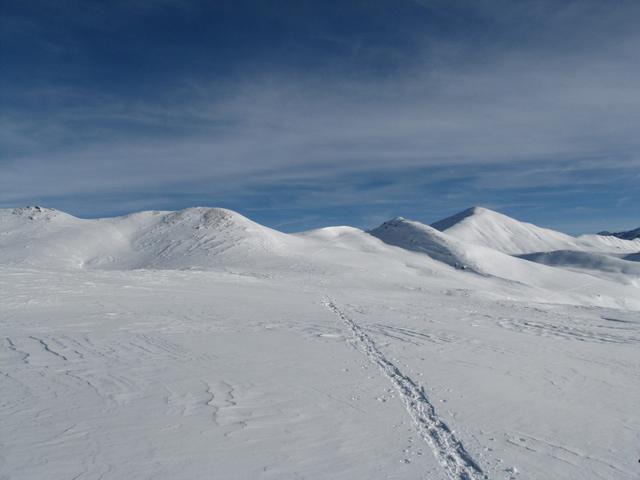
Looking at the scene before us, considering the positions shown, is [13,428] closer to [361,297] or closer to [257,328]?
[257,328]

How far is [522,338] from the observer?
1772cm

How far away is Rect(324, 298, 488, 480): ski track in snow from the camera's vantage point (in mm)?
6770

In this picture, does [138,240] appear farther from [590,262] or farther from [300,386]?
[590,262]

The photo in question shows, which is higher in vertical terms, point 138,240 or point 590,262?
point 590,262

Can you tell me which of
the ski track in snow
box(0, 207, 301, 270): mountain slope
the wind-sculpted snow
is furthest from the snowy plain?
the wind-sculpted snow

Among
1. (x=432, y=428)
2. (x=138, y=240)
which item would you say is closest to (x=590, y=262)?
(x=138, y=240)

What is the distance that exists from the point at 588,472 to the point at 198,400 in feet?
21.5

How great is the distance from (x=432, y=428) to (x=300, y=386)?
125 inches

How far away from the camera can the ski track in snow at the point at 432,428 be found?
22.2 feet

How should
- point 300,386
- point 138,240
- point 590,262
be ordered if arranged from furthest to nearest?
point 590,262 → point 138,240 → point 300,386

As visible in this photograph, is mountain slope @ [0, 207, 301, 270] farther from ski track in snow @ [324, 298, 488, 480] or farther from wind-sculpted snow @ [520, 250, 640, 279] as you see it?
wind-sculpted snow @ [520, 250, 640, 279]

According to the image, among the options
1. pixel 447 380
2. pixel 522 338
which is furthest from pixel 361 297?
pixel 447 380

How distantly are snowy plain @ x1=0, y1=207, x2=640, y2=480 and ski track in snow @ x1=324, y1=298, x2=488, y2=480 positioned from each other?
1.3 inches

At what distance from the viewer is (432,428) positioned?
817 cm
